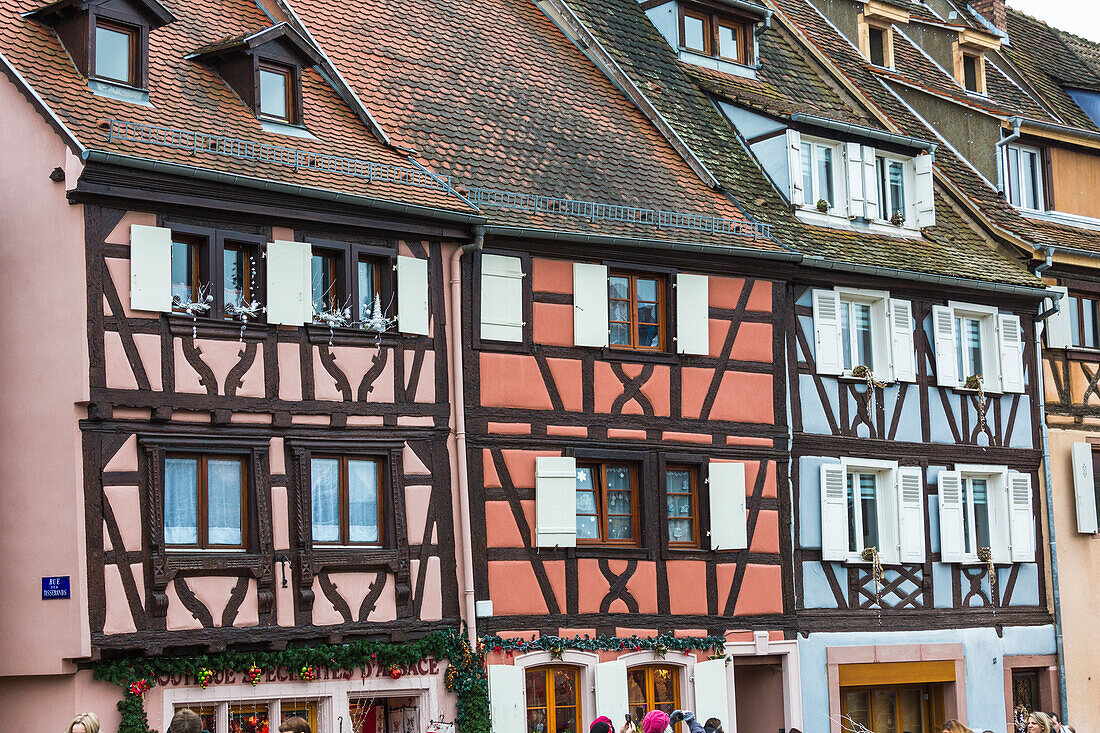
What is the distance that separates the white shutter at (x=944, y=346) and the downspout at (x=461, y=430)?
766cm

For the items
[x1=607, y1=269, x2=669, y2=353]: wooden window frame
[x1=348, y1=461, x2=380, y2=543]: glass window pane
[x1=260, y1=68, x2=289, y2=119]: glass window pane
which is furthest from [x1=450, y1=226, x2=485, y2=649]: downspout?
[x1=260, y1=68, x2=289, y2=119]: glass window pane

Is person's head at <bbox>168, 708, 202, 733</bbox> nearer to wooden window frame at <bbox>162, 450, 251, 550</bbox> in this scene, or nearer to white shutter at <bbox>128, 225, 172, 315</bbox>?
wooden window frame at <bbox>162, 450, 251, 550</bbox>

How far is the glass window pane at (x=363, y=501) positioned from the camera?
64.3 feet

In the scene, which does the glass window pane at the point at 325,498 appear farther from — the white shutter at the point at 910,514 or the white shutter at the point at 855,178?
the white shutter at the point at 855,178

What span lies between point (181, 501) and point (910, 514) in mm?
10615

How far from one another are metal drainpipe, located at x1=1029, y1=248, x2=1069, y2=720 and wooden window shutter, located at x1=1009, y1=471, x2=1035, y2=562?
38cm

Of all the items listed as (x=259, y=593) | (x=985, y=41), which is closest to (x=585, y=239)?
(x=259, y=593)

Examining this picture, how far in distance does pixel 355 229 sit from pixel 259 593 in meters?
4.15

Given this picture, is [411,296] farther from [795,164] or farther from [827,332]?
[795,164]

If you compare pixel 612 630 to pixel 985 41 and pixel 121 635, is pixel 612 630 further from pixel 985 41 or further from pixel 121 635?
pixel 985 41

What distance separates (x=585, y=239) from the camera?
2161 centimetres

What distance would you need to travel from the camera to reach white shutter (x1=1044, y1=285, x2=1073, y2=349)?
88.6 ft

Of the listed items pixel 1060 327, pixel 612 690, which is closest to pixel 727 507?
pixel 612 690

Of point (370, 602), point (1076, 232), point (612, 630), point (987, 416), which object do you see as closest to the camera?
point (370, 602)
